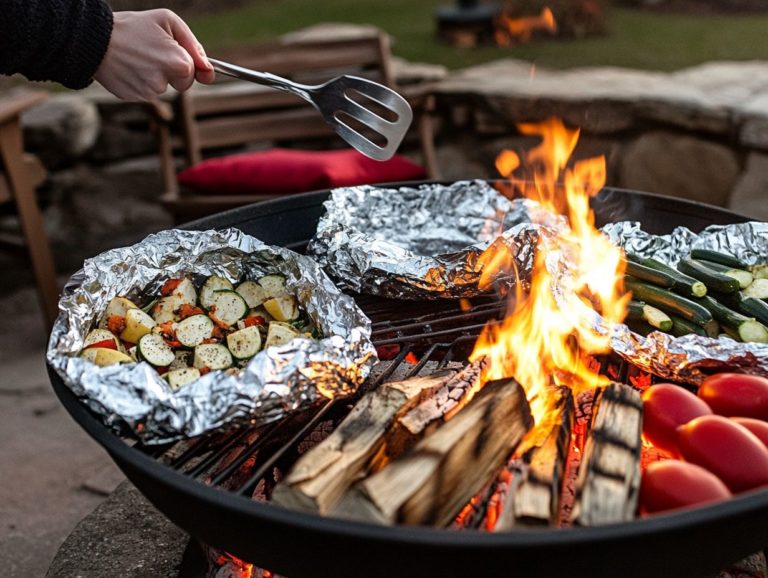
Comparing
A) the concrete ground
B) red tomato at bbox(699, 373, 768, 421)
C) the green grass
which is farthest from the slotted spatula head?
the green grass

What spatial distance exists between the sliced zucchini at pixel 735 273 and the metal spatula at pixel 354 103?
836mm

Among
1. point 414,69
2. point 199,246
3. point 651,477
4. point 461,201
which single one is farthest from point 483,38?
point 651,477

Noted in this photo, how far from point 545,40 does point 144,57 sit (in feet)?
17.7

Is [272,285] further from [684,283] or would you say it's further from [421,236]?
[684,283]

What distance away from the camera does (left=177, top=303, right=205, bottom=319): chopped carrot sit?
1.84 meters

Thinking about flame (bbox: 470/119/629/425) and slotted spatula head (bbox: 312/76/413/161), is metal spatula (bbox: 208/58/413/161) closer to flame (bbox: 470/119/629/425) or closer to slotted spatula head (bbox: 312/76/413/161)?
slotted spatula head (bbox: 312/76/413/161)

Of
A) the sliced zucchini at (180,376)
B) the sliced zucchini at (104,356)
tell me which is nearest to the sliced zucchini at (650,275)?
the sliced zucchini at (180,376)

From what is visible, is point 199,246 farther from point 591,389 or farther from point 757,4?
point 757,4

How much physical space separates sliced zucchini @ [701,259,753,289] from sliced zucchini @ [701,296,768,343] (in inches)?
3.5

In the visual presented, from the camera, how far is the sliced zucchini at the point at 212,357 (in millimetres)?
1708

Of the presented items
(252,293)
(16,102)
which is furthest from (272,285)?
(16,102)

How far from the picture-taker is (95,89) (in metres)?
4.56

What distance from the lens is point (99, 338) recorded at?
1688 millimetres

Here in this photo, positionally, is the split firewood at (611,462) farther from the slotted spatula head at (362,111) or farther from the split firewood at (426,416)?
the slotted spatula head at (362,111)
